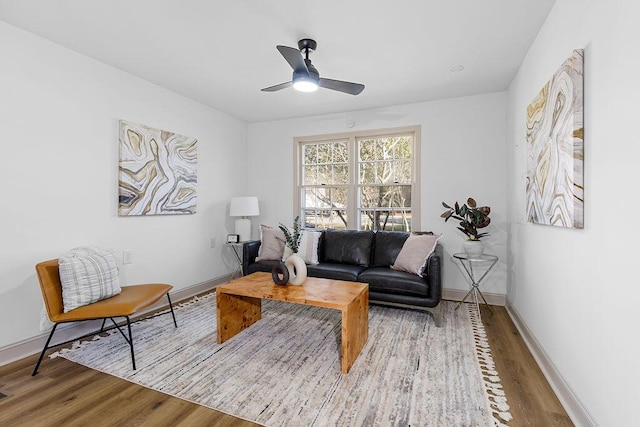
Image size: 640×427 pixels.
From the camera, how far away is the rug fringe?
1.77 meters

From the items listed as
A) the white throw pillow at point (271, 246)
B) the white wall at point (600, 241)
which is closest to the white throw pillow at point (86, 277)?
the white throw pillow at point (271, 246)

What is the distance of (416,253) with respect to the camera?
3.35 metres

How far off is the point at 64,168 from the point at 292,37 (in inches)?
91.5

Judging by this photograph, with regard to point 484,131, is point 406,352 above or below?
below

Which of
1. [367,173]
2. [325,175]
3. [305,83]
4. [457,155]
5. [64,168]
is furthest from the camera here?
[325,175]

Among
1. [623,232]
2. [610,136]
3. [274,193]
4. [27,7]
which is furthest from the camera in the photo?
[274,193]

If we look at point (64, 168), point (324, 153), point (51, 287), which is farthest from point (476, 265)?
point (64, 168)

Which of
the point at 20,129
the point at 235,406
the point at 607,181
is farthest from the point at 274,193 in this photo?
the point at 607,181

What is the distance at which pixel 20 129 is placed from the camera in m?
2.43

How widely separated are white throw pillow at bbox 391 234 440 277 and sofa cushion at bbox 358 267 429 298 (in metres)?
0.08

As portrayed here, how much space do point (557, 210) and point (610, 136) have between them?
665mm

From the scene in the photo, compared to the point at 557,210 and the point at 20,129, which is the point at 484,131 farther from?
the point at 20,129

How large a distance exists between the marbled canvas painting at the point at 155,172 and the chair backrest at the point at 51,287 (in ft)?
3.02

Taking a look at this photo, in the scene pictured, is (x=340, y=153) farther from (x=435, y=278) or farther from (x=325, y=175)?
(x=435, y=278)
